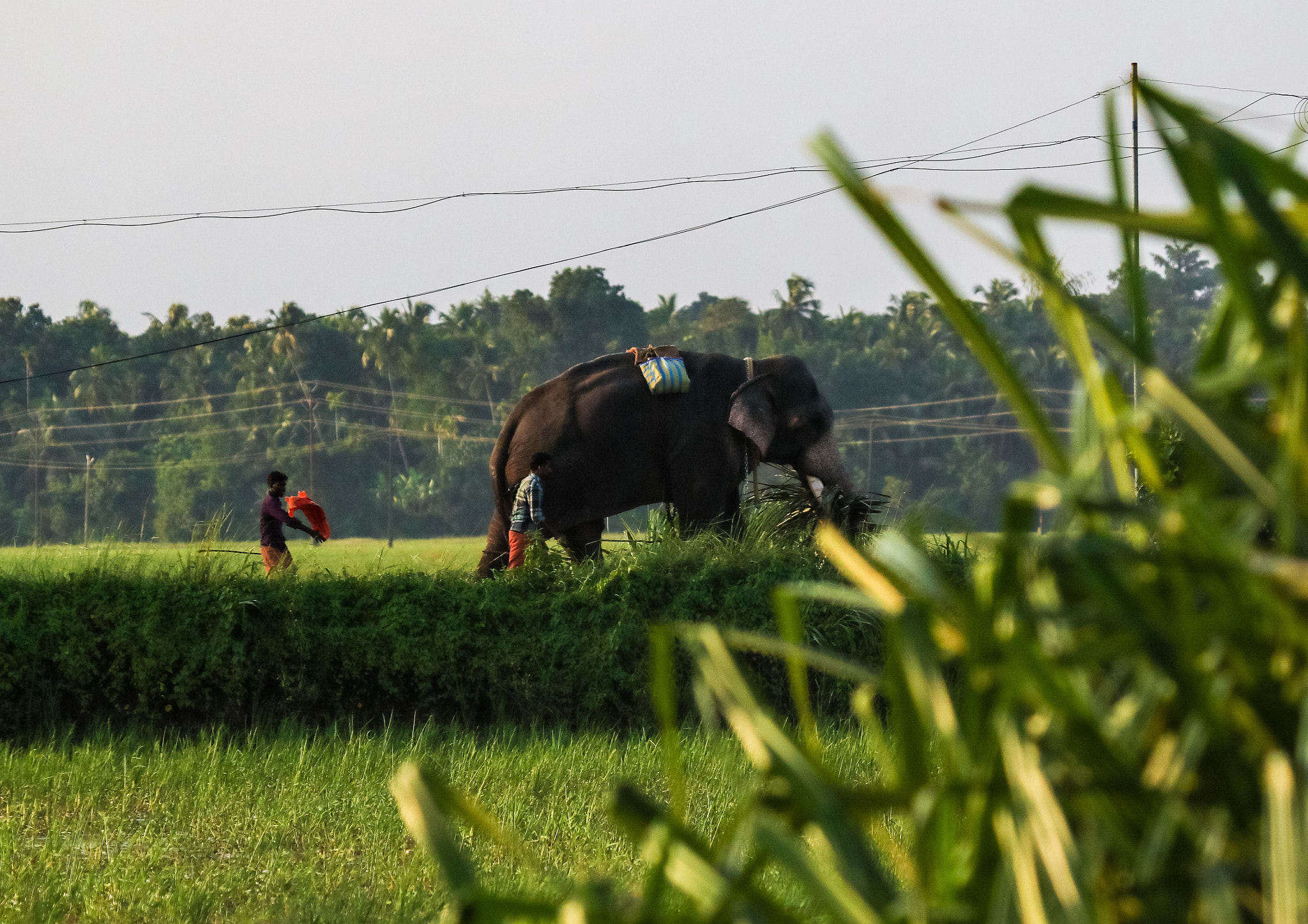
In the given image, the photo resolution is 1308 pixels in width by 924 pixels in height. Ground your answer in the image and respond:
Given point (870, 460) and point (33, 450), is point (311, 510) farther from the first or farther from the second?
point (33, 450)

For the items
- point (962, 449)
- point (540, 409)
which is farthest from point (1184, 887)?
point (962, 449)

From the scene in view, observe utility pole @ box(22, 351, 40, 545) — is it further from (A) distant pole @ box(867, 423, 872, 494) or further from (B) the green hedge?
(B) the green hedge

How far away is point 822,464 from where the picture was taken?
34.7 feet

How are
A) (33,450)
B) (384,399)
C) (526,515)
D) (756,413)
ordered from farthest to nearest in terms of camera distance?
(384,399)
(33,450)
(756,413)
(526,515)

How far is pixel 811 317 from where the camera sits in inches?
2327

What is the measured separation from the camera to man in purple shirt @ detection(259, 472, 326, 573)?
8703 millimetres

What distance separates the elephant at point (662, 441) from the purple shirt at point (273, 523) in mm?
1657

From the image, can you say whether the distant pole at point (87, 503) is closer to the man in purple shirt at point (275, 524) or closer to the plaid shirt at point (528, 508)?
the man in purple shirt at point (275, 524)

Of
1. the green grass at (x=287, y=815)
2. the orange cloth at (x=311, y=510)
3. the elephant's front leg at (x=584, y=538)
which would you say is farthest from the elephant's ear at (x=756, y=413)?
the green grass at (x=287, y=815)

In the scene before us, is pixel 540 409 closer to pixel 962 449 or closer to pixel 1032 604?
pixel 1032 604

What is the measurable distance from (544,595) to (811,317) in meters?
53.6

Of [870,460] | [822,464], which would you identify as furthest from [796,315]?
[822,464]

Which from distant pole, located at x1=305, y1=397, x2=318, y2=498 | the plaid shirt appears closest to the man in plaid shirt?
the plaid shirt

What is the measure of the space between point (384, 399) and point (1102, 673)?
55.4 m
